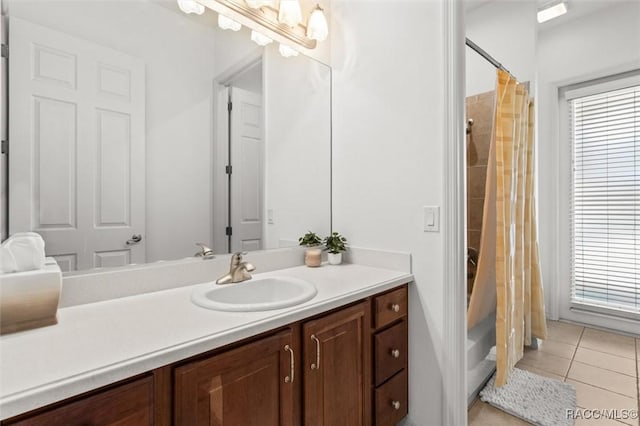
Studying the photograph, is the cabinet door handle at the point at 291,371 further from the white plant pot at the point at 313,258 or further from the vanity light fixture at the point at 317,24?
the vanity light fixture at the point at 317,24

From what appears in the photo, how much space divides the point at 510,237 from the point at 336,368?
53.4 inches

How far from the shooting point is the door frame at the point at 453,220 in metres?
1.36

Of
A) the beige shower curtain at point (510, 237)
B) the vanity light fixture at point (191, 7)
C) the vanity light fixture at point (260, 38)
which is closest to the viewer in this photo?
the vanity light fixture at point (191, 7)

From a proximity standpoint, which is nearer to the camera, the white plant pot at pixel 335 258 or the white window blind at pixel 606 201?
the white plant pot at pixel 335 258

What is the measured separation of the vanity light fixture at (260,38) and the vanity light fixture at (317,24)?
0.82 ft

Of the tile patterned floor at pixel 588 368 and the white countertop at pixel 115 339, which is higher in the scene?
the white countertop at pixel 115 339

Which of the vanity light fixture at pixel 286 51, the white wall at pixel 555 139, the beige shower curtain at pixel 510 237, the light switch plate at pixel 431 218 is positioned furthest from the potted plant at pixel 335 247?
the white wall at pixel 555 139

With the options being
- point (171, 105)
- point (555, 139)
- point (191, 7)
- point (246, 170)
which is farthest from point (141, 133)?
point (555, 139)

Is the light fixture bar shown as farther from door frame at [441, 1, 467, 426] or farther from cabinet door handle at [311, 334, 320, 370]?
cabinet door handle at [311, 334, 320, 370]

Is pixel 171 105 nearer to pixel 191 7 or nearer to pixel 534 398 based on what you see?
pixel 191 7

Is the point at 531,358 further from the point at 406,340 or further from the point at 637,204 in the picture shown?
the point at 637,204

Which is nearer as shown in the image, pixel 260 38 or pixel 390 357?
pixel 390 357

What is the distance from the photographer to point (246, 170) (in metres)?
1.56

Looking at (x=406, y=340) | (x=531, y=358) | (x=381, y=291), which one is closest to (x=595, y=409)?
(x=531, y=358)
